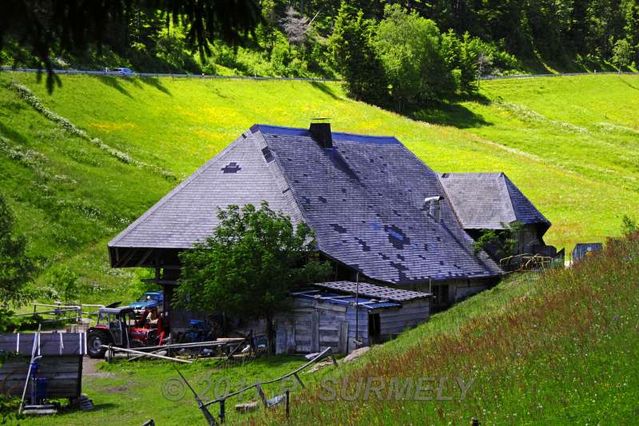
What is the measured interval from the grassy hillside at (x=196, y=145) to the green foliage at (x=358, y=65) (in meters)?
2.39

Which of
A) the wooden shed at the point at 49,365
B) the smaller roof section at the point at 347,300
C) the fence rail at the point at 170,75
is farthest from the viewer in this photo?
the fence rail at the point at 170,75

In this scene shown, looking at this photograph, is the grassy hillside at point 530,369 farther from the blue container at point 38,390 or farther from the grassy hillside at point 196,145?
the grassy hillside at point 196,145

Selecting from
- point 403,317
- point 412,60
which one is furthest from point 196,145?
point 403,317

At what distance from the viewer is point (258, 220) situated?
31922 mm

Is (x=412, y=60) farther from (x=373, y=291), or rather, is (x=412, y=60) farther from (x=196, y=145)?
(x=373, y=291)

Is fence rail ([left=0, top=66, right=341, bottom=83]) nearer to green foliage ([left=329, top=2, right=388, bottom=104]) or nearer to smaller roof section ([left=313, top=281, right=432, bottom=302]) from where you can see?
green foliage ([left=329, top=2, right=388, bottom=104])

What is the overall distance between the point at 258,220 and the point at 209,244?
1879 millimetres

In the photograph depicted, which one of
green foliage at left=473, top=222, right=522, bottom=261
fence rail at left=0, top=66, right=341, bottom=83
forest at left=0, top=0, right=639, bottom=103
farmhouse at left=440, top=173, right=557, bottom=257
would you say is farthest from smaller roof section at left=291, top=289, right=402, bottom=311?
fence rail at left=0, top=66, right=341, bottom=83

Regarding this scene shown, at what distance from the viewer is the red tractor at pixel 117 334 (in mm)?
32875

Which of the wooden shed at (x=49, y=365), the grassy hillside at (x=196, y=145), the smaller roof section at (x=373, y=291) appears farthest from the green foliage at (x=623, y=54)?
the wooden shed at (x=49, y=365)

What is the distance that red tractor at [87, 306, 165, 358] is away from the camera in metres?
32.9

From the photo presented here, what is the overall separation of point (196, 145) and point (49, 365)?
152 feet

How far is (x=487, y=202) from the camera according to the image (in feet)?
148

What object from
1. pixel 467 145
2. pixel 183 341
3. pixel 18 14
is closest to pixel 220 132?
pixel 467 145
